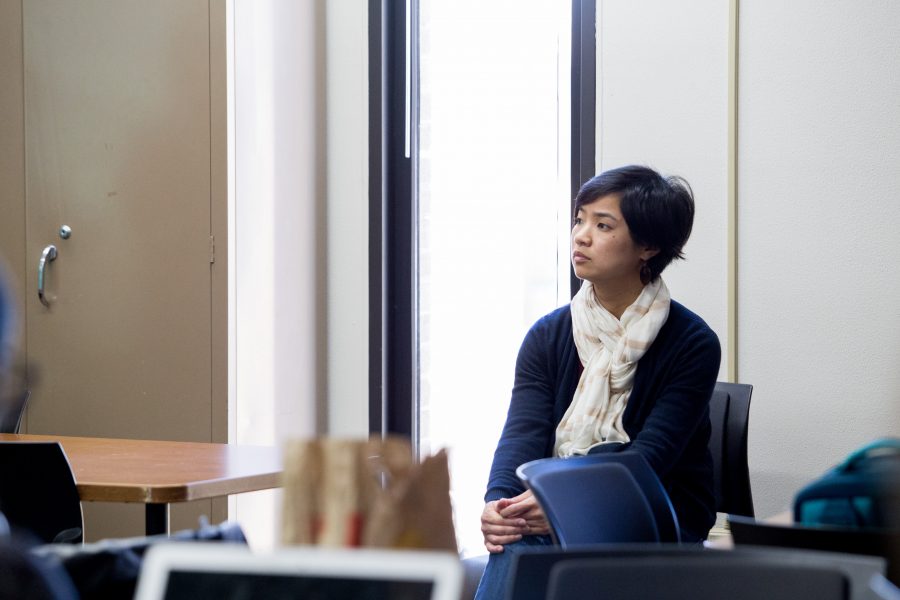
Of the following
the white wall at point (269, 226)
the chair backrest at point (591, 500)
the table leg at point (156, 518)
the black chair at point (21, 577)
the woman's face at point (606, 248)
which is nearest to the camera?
the black chair at point (21, 577)

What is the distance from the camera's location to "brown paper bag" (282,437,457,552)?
79 cm

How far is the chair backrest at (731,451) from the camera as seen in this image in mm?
2789

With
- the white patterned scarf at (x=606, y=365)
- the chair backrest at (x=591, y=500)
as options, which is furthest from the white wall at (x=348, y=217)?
the chair backrest at (x=591, y=500)

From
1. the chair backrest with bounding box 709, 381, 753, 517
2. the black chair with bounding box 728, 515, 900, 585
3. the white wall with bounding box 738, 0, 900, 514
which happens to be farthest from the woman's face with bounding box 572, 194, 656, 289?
the black chair with bounding box 728, 515, 900, 585

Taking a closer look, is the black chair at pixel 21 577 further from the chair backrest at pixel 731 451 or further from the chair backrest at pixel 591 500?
the chair backrest at pixel 731 451

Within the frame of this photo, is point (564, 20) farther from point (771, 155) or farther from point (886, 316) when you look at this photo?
point (886, 316)

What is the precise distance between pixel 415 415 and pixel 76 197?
1608 mm

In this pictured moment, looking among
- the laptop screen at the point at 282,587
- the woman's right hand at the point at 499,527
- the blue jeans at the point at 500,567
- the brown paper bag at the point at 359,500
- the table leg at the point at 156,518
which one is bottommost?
the blue jeans at the point at 500,567

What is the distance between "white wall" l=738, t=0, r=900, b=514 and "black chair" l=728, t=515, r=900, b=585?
216cm

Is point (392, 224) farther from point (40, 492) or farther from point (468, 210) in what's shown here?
point (40, 492)

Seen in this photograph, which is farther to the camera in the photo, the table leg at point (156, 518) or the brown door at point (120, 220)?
the brown door at point (120, 220)

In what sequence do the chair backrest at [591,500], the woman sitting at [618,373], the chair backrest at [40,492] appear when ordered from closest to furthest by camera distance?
the chair backrest at [591,500] → the chair backrest at [40,492] → the woman sitting at [618,373]

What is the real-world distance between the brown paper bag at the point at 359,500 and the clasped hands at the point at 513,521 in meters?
1.46

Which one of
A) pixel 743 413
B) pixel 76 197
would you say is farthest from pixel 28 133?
pixel 743 413
